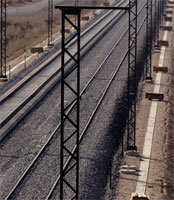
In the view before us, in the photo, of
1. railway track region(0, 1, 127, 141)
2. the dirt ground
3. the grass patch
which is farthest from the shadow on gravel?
the grass patch

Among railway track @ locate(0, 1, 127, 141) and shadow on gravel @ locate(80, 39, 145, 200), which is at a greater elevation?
railway track @ locate(0, 1, 127, 141)

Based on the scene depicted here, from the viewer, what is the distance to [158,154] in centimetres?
3020

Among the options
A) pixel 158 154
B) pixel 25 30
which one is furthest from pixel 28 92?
pixel 25 30

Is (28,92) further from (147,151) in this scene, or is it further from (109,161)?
(109,161)

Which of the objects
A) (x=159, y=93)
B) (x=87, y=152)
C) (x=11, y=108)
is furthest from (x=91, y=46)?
(x=87, y=152)

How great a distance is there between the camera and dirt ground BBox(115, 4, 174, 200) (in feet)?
83.8

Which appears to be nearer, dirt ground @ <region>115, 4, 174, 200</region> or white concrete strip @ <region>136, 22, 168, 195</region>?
dirt ground @ <region>115, 4, 174, 200</region>

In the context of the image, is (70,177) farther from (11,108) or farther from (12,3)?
(12,3)

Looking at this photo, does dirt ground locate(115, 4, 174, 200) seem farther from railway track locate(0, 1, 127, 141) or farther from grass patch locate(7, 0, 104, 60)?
grass patch locate(7, 0, 104, 60)

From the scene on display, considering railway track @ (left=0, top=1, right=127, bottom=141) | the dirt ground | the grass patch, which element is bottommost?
the dirt ground

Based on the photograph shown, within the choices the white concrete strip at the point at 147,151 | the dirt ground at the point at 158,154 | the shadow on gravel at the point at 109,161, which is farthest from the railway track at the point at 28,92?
the white concrete strip at the point at 147,151

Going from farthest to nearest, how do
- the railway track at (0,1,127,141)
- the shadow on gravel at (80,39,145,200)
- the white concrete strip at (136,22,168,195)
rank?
the railway track at (0,1,127,141) → the white concrete strip at (136,22,168,195) → the shadow on gravel at (80,39,145,200)

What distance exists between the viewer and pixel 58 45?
6275 cm

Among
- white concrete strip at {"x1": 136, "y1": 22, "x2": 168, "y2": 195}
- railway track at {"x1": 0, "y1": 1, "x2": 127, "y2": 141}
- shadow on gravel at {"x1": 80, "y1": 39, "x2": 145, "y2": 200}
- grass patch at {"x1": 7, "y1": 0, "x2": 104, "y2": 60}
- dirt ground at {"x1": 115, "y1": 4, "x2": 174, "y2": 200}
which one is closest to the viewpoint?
shadow on gravel at {"x1": 80, "y1": 39, "x2": 145, "y2": 200}
